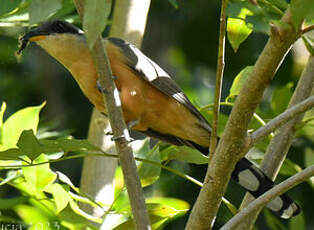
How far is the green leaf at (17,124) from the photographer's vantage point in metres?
2.15

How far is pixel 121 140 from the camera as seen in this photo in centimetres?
179

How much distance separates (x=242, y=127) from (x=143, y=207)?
1.36 ft

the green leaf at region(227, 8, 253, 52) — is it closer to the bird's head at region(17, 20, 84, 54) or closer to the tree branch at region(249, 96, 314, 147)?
the tree branch at region(249, 96, 314, 147)

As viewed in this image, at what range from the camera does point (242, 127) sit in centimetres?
149

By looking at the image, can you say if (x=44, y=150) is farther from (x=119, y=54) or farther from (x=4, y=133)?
(x=119, y=54)

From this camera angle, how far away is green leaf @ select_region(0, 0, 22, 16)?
2227 mm

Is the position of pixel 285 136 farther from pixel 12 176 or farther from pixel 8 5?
pixel 8 5

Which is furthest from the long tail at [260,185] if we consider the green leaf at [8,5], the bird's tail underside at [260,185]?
the green leaf at [8,5]

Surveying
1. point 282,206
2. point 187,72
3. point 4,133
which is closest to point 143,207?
point 4,133

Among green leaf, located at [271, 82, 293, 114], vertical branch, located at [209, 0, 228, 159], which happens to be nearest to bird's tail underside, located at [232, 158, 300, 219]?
green leaf, located at [271, 82, 293, 114]

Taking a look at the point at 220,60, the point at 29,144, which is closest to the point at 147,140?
the point at 29,144

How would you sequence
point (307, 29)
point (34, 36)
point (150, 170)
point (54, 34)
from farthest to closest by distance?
point (54, 34) → point (34, 36) → point (150, 170) → point (307, 29)

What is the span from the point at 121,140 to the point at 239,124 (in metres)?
0.46

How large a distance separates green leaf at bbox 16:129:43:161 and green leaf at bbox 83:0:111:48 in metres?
0.77
